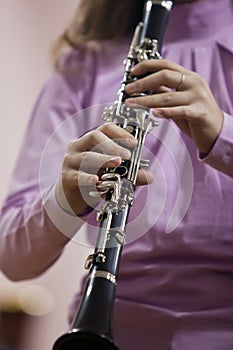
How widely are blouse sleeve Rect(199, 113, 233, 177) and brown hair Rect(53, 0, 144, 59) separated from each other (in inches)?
12.7

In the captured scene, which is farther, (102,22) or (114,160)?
(102,22)

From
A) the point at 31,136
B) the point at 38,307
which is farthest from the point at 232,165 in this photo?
the point at 38,307

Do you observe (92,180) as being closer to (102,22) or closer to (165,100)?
(165,100)

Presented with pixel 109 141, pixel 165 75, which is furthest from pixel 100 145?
pixel 165 75

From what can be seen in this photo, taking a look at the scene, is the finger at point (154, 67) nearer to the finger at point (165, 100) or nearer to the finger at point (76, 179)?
the finger at point (165, 100)

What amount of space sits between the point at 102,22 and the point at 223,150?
1.22 ft

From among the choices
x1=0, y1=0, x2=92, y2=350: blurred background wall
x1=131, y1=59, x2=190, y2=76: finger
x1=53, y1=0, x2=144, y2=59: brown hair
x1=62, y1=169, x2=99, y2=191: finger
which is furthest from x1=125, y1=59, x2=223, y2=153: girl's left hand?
x1=0, y1=0, x2=92, y2=350: blurred background wall

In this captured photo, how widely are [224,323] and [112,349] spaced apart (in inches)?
8.9

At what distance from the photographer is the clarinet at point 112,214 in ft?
1.99

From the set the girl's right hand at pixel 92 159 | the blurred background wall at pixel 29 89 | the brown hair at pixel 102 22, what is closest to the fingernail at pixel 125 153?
the girl's right hand at pixel 92 159

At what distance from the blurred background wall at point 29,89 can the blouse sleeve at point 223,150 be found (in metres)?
1.02

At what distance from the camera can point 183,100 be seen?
2.58 feet

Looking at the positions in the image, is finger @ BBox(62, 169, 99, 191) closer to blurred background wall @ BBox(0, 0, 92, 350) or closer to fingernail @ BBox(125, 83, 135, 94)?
fingernail @ BBox(125, 83, 135, 94)

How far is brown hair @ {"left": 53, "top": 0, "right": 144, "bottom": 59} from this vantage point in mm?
1072
